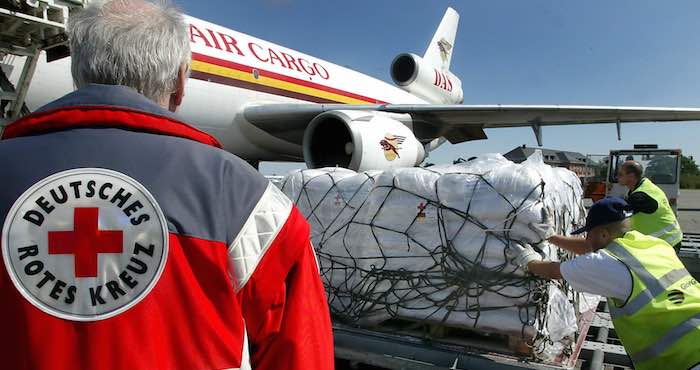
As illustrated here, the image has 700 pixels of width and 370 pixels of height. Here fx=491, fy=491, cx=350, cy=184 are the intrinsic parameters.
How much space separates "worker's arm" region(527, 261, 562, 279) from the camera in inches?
94.9

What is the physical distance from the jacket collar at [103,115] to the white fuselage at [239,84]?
216 inches

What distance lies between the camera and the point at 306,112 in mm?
8695

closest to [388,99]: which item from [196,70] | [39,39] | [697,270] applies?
[196,70]

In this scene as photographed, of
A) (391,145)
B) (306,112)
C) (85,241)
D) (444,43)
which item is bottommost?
(85,241)

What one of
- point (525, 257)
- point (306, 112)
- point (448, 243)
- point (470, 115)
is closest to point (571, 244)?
point (525, 257)

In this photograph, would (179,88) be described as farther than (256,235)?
Yes

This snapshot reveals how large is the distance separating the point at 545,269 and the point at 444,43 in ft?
53.4

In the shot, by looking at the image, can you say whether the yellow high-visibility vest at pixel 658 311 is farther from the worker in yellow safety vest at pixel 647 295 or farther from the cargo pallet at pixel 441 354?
the cargo pallet at pixel 441 354

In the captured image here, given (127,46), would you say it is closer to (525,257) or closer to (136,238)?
(136,238)

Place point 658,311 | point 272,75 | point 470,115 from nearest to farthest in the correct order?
point 658,311, point 272,75, point 470,115

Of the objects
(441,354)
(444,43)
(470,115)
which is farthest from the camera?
(444,43)

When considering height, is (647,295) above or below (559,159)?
below

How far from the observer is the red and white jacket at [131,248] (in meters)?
0.88

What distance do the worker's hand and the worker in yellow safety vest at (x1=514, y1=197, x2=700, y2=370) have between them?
338mm
